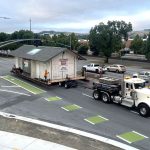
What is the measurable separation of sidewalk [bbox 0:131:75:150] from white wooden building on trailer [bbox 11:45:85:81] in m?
17.5

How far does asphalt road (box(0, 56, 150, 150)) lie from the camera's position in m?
20.5

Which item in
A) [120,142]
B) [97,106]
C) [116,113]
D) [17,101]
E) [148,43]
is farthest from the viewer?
[148,43]

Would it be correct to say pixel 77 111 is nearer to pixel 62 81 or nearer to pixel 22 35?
pixel 62 81

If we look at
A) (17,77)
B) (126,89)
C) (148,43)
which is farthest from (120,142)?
(148,43)

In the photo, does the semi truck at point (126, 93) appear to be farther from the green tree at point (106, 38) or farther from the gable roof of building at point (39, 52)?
the green tree at point (106, 38)

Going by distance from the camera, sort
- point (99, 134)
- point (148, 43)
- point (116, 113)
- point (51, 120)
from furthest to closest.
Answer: point (148, 43)
point (116, 113)
point (51, 120)
point (99, 134)

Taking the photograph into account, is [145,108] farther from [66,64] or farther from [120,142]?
[66,64]

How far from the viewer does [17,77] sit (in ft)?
139

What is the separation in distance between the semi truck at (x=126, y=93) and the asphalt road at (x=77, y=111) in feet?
1.86

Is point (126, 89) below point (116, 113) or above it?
above

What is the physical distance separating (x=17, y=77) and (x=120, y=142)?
26.6 meters

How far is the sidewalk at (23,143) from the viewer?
1690cm

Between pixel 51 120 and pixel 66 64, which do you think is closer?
pixel 51 120

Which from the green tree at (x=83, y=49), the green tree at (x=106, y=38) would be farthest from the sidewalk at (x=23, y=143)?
the green tree at (x=83, y=49)
